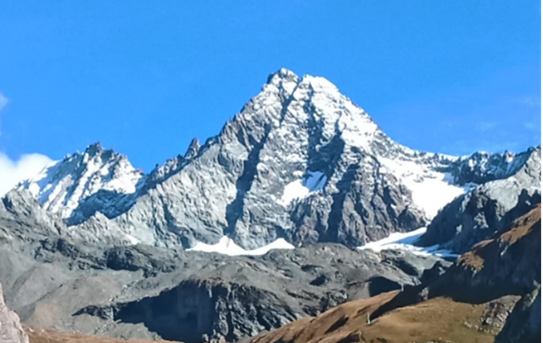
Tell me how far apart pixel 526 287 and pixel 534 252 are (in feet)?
24.6

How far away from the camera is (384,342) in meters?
200

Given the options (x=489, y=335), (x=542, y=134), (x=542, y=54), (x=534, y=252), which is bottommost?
(x=542, y=134)

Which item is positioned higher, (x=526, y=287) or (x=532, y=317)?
(x=526, y=287)

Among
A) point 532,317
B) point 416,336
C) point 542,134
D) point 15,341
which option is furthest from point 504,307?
point 542,134

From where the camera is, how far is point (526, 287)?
656 feet

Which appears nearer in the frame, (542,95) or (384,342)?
(542,95)

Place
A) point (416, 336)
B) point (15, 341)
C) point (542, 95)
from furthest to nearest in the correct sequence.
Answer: point (416, 336) → point (15, 341) → point (542, 95)

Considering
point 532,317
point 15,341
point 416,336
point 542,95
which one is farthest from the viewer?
point 416,336

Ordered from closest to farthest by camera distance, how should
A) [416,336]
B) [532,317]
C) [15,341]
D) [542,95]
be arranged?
[542,95]
[532,317]
[15,341]
[416,336]

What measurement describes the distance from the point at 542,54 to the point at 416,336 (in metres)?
150

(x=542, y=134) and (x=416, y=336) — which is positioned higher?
(x=416, y=336)

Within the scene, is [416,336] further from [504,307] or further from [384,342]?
[504,307]

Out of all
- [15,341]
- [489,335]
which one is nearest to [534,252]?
[489,335]

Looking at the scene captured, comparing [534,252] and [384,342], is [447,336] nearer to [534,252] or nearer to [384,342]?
[384,342]
